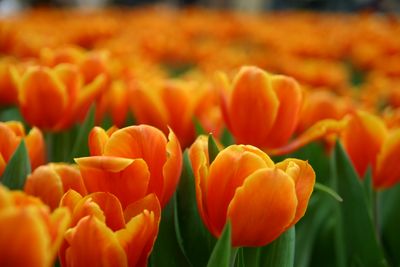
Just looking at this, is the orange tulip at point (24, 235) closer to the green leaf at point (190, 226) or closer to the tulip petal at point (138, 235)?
the tulip petal at point (138, 235)

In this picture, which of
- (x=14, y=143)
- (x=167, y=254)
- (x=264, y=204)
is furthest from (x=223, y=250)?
(x=14, y=143)

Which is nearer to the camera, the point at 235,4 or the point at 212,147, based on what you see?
the point at 212,147

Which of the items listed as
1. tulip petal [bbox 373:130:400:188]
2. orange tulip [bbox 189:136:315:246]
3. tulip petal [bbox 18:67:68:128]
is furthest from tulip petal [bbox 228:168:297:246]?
tulip petal [bbox 18:67:68:128]

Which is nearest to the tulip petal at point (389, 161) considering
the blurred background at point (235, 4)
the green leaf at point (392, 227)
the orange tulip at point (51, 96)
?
the green leaf at point (392, 227)

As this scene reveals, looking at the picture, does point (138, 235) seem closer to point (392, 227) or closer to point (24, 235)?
point (24, 235)

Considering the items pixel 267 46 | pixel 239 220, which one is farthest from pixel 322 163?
pixel 267 46

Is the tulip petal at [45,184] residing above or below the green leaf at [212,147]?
Answer: above

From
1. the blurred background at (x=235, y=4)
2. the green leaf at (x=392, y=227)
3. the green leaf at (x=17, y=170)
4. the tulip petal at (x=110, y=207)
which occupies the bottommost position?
the blurred background at (x=235, y=4)
